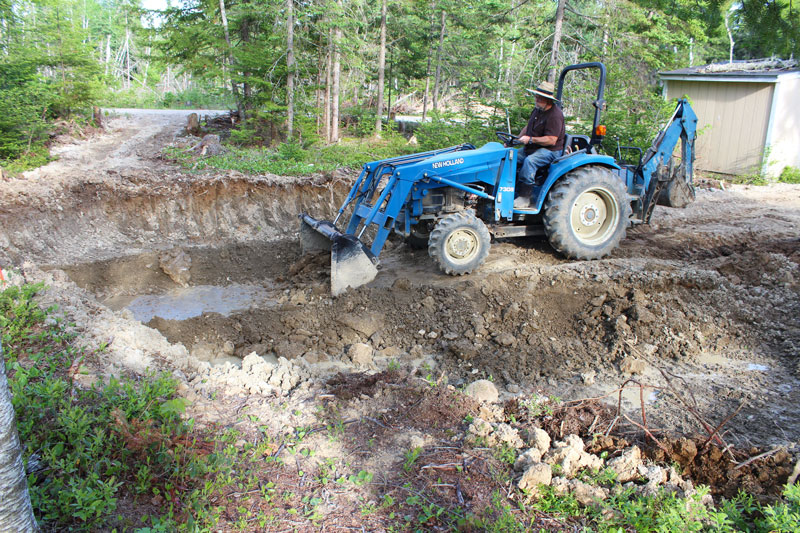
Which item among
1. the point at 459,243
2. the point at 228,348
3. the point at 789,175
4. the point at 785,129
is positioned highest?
the point at 785,129

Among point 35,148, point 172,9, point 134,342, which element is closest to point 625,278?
point 134,342

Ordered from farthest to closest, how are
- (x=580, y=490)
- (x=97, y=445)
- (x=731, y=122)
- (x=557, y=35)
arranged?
(x=731, y=122) < (x=557, y=35) < (x=580, y=490) < (x=97, y=445)

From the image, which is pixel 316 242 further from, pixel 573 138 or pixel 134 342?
pixel 573 138

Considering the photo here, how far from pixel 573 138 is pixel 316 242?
164 inches

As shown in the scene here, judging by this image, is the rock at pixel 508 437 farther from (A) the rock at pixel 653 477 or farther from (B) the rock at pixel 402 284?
(B) the rock at pixel 402 284

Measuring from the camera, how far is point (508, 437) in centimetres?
410

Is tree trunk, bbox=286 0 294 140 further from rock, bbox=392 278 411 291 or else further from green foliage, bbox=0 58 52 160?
rock, bbox=392 278 411 291

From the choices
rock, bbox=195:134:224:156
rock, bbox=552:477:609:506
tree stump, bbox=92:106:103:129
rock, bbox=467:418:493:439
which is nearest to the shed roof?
rock, bbox=195:134:224:156

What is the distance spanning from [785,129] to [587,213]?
35.1 feet

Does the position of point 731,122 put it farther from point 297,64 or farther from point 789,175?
point 297,64

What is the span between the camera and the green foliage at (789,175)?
48.9ft

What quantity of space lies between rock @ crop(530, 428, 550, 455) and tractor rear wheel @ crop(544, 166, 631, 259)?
4062 mm

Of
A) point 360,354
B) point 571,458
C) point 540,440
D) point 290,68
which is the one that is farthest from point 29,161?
point 571,458

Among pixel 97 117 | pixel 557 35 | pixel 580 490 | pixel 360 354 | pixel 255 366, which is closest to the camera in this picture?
pixel 580 490
